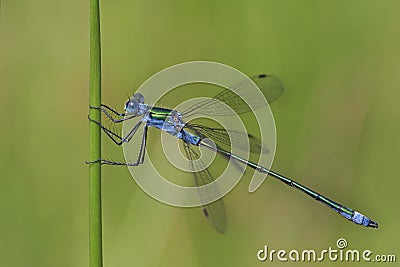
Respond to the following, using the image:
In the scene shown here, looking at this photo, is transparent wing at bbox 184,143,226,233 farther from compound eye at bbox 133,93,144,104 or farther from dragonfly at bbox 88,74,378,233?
compound eye at bbox 133,93,144,104

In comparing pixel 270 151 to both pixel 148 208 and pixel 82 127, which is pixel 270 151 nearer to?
pixel 148 208

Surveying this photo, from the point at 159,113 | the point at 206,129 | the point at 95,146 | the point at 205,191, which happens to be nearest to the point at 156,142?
the point at 206,129

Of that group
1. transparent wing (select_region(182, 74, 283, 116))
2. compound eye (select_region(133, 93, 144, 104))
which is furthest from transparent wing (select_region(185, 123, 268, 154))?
compound eye (select_region(133, 93, 144, 104))

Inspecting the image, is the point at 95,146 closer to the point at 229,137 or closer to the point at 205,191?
the point at 205,191

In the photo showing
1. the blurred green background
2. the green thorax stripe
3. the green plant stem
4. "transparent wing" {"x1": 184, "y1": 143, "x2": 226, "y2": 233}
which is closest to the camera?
the green plant stem

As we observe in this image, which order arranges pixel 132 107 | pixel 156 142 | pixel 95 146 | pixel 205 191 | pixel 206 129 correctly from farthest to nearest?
1. pixel 156 142
2. pixel 206 129
3. pixel 205 191
4. pixel 132 107
5. pixel 95 146

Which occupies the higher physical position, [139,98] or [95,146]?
[139,98]

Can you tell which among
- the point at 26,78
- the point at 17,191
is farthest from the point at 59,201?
the point at 26,78
